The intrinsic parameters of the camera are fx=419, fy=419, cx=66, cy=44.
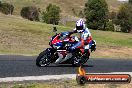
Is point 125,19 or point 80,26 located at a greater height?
point 80,26

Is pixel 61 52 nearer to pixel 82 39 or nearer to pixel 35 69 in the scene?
pixel 82 39

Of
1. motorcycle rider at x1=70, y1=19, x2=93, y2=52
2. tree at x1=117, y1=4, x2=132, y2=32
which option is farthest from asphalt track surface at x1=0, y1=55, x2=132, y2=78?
tree at x1=117, y1=4, x2=132, y2=32

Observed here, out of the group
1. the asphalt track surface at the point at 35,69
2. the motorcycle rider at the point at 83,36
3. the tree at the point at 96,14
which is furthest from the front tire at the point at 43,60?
the tree at the point at 96,14

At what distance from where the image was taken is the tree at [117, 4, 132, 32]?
3661 inches

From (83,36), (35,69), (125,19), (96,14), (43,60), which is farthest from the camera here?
(125,19)

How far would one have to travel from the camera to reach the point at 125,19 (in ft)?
320

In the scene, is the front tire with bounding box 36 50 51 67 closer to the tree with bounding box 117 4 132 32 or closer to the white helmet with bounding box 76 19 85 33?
the white helmet with bounding box 76 19 85 33

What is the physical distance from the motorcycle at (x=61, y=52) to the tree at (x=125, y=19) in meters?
76.9

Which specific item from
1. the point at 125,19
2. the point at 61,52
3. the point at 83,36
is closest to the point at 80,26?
the point at 83,36

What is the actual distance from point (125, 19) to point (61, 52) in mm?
83093

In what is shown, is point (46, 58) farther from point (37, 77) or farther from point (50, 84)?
point (50, 84)

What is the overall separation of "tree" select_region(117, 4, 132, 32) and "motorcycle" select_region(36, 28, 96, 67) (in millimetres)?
76892

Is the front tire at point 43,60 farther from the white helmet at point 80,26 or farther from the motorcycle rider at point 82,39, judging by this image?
the white helmet at point 80,26

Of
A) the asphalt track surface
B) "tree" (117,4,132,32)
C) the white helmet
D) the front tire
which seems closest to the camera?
the asphalt track surface
